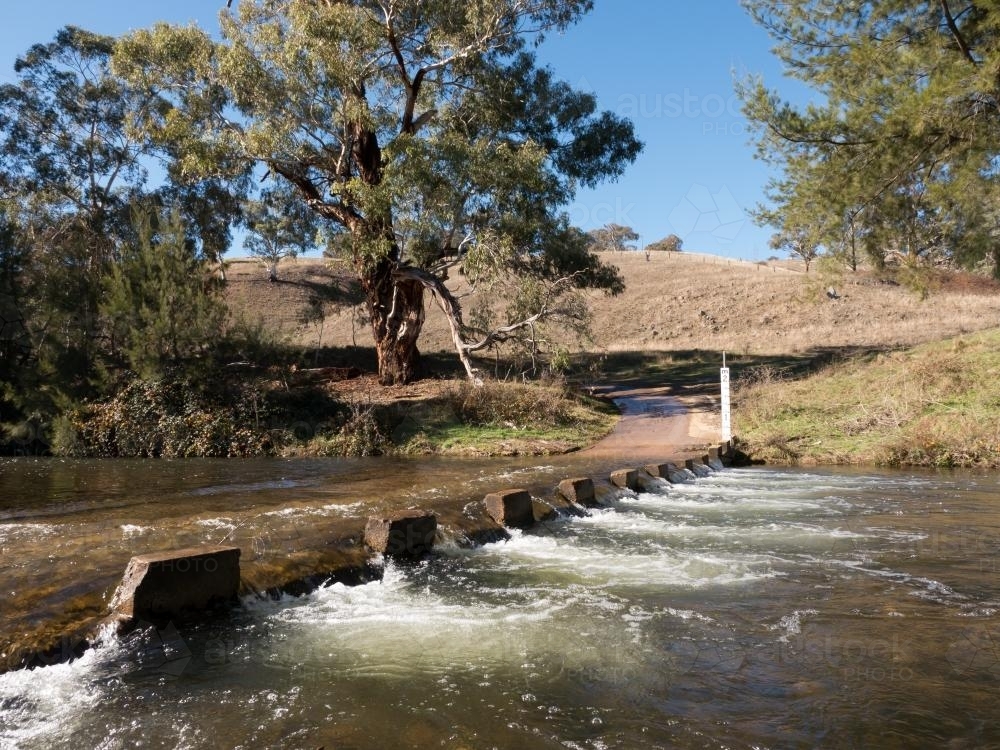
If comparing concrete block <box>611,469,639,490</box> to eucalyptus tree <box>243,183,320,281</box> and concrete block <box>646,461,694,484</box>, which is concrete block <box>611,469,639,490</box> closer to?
concrete block <box>646,461,694,484</box>

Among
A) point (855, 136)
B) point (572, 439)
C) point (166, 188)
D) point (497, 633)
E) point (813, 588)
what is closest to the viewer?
point (497, 633)

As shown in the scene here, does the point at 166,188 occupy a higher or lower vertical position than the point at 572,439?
higher

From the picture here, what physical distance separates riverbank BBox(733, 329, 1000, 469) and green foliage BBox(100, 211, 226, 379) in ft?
46.1

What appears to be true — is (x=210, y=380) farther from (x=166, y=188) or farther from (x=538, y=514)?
(x=166, y=188)

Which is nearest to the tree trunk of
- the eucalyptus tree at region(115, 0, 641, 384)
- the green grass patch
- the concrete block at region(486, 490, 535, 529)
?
the eucalyptus tree at region(115, 0, 641, 384)

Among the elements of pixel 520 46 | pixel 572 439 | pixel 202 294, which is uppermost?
pixel 520 46

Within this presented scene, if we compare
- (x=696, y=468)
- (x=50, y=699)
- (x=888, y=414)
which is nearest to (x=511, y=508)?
(x=50, y=699)

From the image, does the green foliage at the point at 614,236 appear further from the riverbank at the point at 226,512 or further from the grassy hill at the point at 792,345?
the riverbank at the point at 226,512

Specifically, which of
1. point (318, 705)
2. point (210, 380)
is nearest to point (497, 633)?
point (318, 705)

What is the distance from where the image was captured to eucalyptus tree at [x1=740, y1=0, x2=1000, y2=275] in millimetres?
14055

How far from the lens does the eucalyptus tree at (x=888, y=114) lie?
14.1 m

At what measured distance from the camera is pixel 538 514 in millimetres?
8930

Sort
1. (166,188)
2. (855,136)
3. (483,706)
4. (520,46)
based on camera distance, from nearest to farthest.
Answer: (483,706) → (855,136) → (520,46) → (166,188)

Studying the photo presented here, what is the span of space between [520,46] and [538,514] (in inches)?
745
